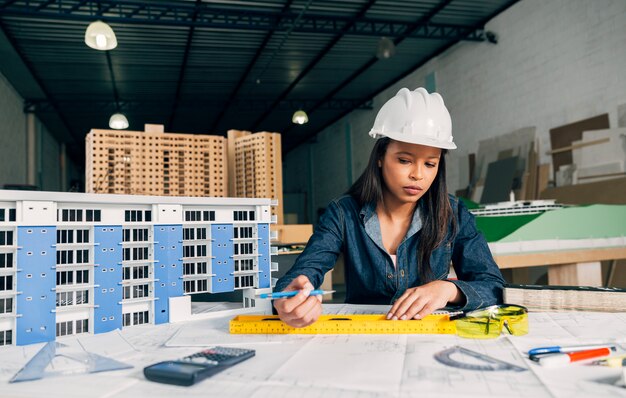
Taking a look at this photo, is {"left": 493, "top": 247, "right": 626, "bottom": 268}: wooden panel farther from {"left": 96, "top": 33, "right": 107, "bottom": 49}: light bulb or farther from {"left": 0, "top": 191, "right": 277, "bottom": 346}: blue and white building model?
{"left": 96, "top": 33, "right": 107, "bottom": 49}: light bulb

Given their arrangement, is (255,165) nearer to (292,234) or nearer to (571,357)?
(292,234)

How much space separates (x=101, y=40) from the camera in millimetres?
6055

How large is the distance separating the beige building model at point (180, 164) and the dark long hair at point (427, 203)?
4.04 ft

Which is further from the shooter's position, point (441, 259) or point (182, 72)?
point (182, 72)

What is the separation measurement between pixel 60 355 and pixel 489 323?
1.01m

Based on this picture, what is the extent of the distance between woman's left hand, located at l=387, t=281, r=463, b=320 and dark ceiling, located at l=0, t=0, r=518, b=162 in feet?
22.5

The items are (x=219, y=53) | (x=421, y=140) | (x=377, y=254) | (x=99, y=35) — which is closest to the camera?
(x=421, y=140)

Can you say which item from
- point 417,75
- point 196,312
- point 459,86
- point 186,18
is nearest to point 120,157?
point 196,312

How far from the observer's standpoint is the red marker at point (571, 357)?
0.96 meters

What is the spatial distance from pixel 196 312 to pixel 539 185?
6307 mm

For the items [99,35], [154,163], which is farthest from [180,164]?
[99,35]

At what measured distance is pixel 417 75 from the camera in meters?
10.7

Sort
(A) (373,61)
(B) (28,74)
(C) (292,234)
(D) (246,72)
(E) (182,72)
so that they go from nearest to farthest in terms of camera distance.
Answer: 1. (C) (292,234)
2. (B) (28,74)
3. (A) (373,61)
4. (E) (182,72)
5. (D) (246,72)

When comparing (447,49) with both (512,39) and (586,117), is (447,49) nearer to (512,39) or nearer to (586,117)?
(512,39)
